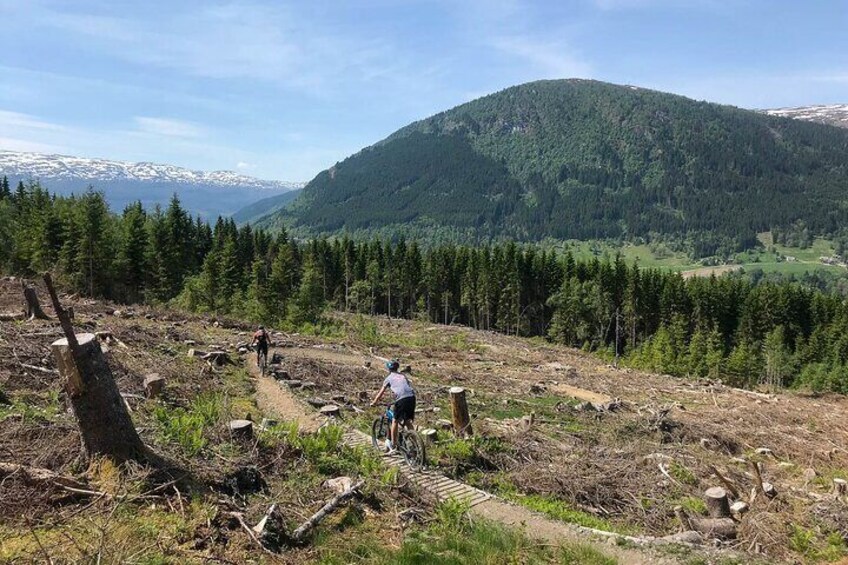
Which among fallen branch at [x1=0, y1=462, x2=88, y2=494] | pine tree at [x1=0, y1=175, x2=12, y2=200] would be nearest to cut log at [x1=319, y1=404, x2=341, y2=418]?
fallen branch at [x1=0, y1=462, x2=88, y2=494]

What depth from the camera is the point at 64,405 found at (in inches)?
466

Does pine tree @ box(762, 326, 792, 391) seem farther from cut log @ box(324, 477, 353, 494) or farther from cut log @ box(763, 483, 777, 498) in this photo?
cut log @ box(324, 477, 353, 494)

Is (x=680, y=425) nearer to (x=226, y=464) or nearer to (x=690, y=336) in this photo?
(x=226, y=464)

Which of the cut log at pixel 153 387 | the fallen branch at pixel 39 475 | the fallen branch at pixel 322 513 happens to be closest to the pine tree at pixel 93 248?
the cut log at pixel 153 387

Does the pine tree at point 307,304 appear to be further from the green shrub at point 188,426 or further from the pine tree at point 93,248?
the green shrub at point 188,426

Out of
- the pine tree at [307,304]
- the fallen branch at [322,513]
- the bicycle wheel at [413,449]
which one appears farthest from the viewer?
the pine tree at [307,304]

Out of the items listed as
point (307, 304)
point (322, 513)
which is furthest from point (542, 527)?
point (307, 304)

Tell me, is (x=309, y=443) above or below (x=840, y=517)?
above

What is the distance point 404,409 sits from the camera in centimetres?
1284

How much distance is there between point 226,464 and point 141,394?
6.20 m

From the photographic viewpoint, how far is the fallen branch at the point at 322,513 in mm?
8391

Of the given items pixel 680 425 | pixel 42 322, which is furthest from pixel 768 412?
pixel 42 322

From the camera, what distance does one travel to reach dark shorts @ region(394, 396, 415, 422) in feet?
42.1

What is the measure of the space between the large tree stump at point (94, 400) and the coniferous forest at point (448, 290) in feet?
149
